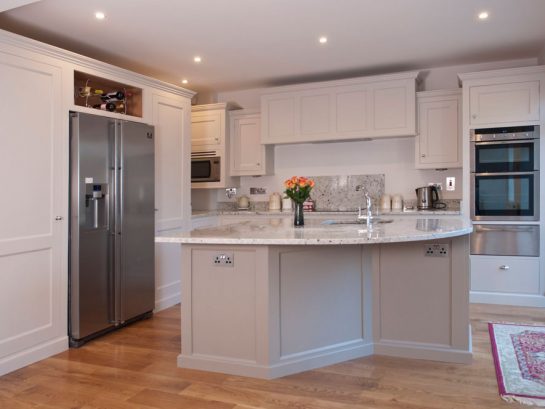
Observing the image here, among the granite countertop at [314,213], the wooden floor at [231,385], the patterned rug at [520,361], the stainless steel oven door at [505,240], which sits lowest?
the wooden floor at [231,385]

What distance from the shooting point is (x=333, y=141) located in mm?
5289

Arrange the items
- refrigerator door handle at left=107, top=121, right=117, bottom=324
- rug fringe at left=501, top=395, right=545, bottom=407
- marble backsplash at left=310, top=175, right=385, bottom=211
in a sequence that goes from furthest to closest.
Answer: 1. marble backsplash at left=310, top=175, right=385, bottom=211
2. refrigerator door handle at left=107, top=121, right=117, bottom=324
3. rug fringe at left=501, top=395, right=545, bottom=407

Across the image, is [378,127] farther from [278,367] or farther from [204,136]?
[278,367]

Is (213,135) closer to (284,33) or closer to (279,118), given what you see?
(279,118)

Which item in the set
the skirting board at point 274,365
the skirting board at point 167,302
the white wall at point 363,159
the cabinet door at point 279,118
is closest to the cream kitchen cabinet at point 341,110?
the cabinet door at point 279,118

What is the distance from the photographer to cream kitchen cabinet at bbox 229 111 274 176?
5508mm

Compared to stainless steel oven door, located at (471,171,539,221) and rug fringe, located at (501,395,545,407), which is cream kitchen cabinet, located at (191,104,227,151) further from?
rug fringe, located at (501,395,545,407)

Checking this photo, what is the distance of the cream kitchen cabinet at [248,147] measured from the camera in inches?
217

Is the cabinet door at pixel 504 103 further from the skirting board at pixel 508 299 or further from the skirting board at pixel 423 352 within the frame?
the skirting board at pixel 423 352

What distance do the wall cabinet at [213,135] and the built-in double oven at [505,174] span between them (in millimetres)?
2834

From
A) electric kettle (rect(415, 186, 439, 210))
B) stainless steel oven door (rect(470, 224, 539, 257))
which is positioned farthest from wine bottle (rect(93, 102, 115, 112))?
stainless steel oven door (rect(470, 224, 539, 257))

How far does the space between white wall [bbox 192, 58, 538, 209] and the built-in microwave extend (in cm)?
46

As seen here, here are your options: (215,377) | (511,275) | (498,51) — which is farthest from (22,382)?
(498,51)

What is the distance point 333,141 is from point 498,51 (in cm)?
192
